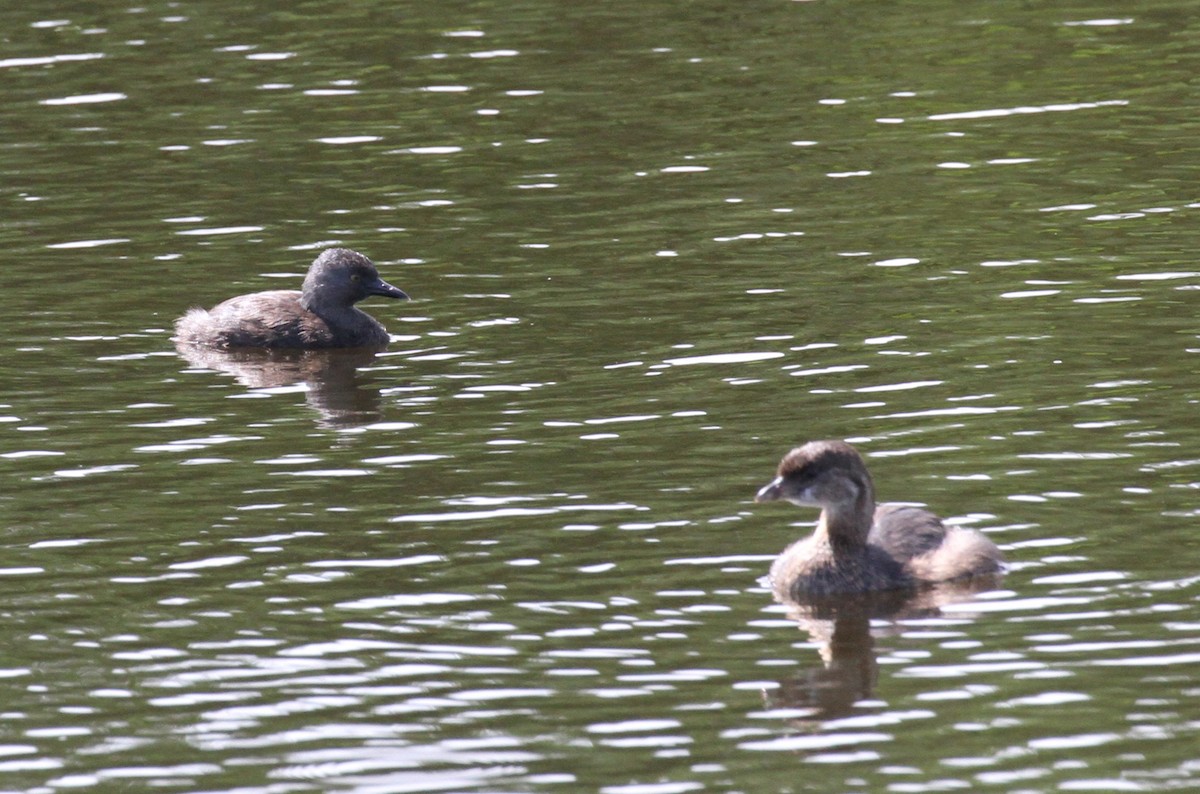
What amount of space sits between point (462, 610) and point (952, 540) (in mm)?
2589

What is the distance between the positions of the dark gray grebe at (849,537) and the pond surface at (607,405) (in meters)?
0.32

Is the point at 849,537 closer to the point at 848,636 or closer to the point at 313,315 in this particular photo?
the point at 848,636

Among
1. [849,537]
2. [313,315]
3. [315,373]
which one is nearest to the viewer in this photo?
[849,537]

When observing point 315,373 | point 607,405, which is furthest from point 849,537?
point 315,373

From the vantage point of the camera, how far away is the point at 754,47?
27.3 metres

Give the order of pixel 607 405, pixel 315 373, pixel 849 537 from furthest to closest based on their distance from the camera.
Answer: pixel 315 373 < pixel 607 405 < pixel 849 537

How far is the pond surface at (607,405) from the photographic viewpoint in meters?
10.0

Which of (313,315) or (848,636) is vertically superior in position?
(313,315)

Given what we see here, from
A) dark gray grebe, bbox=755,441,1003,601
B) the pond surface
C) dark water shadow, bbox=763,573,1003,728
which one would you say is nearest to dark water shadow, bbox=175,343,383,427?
the pond surface

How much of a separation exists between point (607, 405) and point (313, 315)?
3.91 m

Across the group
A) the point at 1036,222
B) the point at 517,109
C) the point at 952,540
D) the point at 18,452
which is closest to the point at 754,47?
the point at 517,109

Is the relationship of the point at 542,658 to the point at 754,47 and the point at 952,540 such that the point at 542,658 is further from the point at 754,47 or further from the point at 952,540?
the point at 754,47

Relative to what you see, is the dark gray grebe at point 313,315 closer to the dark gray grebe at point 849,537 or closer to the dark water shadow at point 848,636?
the dark gray grebe at point 849,537

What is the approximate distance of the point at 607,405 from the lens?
1509 cm
